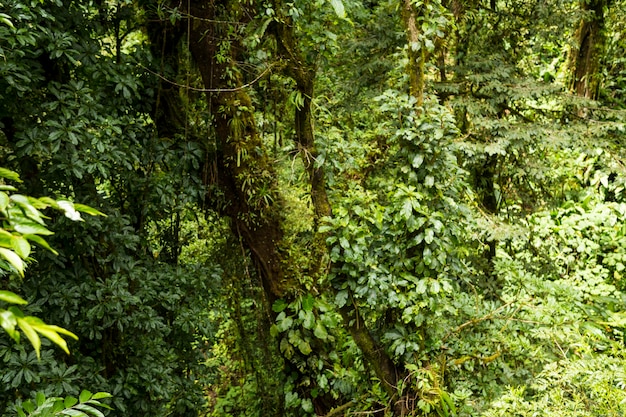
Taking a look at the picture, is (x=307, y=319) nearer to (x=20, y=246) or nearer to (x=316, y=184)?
(x=316, y=184)

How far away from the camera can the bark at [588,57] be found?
6305 millimetres

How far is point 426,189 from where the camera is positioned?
3314mm

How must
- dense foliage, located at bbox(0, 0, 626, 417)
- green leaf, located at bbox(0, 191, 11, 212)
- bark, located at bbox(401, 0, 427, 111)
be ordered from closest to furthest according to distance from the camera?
green leaf, located at bbox(0, 191, 11, 212), dense foliage, located at bbox(0, 0, 626, 417), bark, located at bbox(401, 0, 427, 111)

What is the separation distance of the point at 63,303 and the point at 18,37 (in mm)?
1469

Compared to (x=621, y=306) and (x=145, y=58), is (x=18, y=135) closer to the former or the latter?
(x=145, y=58)

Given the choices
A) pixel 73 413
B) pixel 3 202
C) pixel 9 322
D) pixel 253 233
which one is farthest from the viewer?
pixel 253 233

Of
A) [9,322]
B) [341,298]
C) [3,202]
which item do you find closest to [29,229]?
[3,202]

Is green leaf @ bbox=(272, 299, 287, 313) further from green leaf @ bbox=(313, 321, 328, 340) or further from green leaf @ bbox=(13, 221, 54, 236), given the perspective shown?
green leaf @ bbox=(13, 221, 54, 236)

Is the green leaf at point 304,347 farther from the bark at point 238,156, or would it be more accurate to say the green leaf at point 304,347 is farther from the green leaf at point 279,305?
the bark at point 238,156

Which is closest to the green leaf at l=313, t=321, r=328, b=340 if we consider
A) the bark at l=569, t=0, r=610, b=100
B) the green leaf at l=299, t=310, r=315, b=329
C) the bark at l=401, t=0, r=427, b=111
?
the green leaf at l=299, t=310, r=315, b=329

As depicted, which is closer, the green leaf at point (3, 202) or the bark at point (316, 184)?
the green leaf at point (3, 202)

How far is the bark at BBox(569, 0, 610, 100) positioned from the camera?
20.7 feet

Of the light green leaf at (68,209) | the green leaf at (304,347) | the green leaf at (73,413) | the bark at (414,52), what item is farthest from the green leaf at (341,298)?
the light green leaf at (68,209)

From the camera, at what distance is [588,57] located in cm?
639
